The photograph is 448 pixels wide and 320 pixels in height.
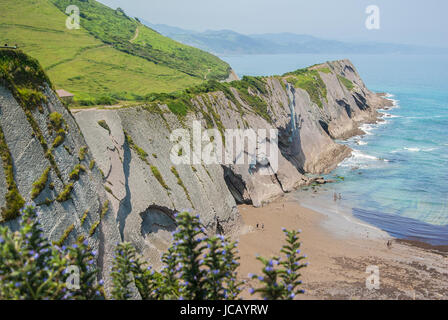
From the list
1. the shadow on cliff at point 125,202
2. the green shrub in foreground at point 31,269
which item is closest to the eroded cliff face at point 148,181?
the shadow on cliff at point 125,202

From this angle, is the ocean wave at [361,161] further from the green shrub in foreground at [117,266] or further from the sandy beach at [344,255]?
the green shrub in foreground at [117,266]

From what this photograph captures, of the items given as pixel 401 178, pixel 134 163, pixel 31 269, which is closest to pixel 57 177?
pixel 134 163

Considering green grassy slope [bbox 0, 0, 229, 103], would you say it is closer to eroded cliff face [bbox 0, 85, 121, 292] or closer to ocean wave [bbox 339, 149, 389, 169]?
eroded cliff face [bbox 0, 85, 121, 292]

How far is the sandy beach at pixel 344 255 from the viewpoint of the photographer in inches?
1067

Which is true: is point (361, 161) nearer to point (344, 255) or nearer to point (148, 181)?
point (344, 255)

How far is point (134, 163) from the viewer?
98.7 ft

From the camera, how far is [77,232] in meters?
19.2

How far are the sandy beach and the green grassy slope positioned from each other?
32.5m

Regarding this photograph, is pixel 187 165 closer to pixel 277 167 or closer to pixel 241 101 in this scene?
pixel 277 167

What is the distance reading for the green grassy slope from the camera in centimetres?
6925

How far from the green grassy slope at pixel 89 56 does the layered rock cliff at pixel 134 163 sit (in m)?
20.4

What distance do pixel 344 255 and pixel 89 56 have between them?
3087 inches
